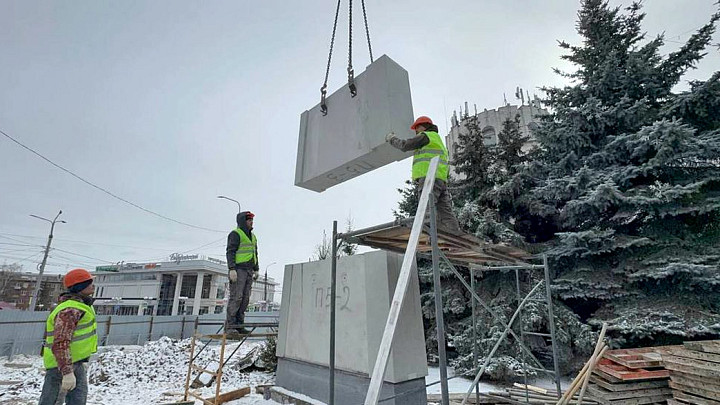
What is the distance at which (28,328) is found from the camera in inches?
480

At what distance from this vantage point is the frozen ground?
6707 mm

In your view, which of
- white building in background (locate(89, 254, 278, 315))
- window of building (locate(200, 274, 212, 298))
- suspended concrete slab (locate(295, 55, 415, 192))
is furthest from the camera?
window of building (locate(200, 274, 212, 298))

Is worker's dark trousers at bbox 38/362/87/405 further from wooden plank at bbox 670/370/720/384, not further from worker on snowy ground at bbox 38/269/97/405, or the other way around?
wooden plank at bbox 670/370/720/384

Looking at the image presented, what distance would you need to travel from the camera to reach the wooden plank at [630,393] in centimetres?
514

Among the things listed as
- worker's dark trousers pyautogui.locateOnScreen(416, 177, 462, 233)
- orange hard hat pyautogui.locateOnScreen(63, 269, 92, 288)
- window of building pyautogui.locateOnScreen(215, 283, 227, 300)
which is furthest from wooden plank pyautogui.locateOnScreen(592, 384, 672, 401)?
window of building pyautogui.locateOnScreen(215, 283, 227, 300)

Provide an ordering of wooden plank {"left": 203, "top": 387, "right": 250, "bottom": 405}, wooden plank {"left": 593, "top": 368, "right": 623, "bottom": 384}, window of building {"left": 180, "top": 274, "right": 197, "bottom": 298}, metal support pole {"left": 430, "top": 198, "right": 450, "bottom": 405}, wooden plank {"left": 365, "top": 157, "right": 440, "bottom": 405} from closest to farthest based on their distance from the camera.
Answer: wooden plank {"left": 365, "top": 157, "right": 440, "bottom": 405}, metal support pole {"left": 430, "top": 198, "right": 450, "bottom": 405}, wooden plank {"left": 593, "top": 368, "right": 623, "bottom": 384}, wooden plank {"left": 203, "top": 387, "right": 250, "bottom": 405}, window of building {"left": 180, "top": 274, "right": 197, "bottom": 298}

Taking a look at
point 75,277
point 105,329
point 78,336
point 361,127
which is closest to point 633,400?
point 361,127

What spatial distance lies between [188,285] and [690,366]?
136 ft

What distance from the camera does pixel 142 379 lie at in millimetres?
8359

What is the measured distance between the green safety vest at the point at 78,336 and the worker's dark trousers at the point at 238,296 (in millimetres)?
2292

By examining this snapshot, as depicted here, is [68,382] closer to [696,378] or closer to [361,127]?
[361,127]

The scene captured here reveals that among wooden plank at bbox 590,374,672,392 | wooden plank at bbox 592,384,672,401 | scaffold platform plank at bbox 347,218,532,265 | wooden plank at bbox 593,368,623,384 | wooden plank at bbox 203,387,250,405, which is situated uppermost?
scaffold platform plank at bbox 347,218,532,265

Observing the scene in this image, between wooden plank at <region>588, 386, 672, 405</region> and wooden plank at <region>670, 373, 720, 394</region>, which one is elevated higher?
wooden plank at <region>670, 373, 720, 394</region>

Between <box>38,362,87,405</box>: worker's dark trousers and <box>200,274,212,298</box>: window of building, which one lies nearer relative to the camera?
<box>38,362,87,405</box>: worker's dark trousers
